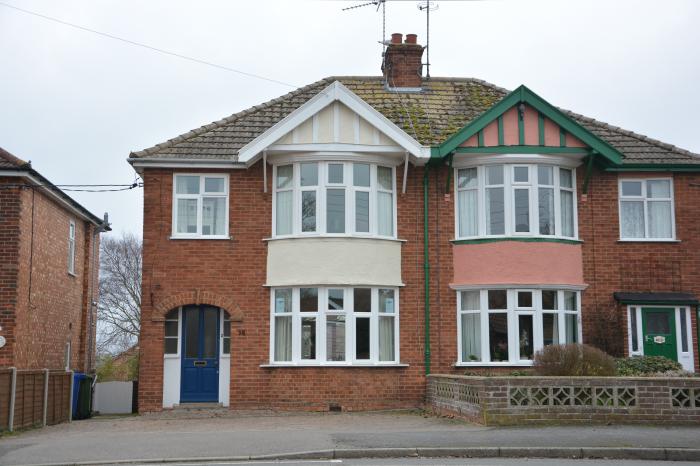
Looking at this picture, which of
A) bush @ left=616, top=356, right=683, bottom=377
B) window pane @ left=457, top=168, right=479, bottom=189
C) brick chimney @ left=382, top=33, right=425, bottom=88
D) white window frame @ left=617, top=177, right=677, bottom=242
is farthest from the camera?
brick chimney @ left=382, top=33, right=425, bottom=88

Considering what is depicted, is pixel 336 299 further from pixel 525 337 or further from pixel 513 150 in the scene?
pixel 513 150

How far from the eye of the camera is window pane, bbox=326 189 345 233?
21438mm

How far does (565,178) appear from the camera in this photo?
22.2m

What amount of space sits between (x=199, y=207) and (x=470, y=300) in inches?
272

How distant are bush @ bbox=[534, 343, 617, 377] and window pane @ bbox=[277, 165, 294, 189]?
749cm

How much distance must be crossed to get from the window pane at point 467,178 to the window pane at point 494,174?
1.10 feet

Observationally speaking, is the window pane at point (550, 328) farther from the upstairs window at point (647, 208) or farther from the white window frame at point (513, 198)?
the upstairs window at point (647, 208)

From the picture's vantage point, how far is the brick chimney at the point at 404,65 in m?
25.0

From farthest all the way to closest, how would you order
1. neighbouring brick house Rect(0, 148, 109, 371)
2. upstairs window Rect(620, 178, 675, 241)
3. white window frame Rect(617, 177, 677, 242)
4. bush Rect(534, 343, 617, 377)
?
upstairs window Rect(620, 178, 675, 241) → white window frame Rect(617, 177, 677, 242) → neighbouring brick house Rect(0, 148, 109, 371) → bush Rect(534, 343, 617, 377)

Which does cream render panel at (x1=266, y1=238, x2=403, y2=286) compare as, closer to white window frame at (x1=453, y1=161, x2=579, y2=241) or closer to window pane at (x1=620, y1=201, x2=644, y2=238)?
white window frame at (x1=453, y1=161, x2=579, y2=241)

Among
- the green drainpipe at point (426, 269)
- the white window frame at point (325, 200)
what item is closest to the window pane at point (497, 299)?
the green drainpipe at point (426, 269)

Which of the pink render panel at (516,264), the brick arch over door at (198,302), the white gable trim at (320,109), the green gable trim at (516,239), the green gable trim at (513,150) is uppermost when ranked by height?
the white gable trim at (320,109)

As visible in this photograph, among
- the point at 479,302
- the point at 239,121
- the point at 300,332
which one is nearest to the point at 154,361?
the point at 300,332

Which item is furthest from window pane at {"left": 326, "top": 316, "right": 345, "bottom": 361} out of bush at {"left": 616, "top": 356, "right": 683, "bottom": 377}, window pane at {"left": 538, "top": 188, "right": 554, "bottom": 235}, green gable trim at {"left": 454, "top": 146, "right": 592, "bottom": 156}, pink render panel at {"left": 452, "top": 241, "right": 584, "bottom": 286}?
bush at {"left": 616, "top": 356, "right": 683, "bottom": 377}
